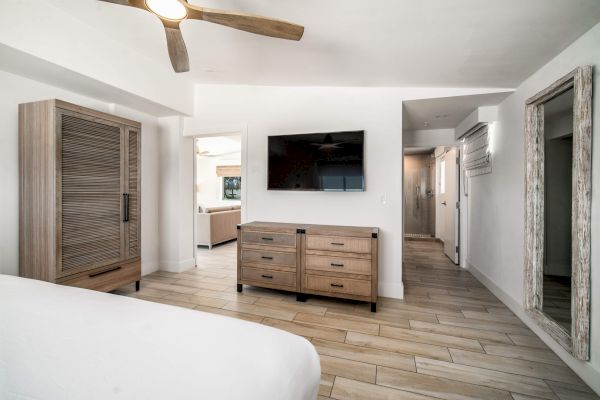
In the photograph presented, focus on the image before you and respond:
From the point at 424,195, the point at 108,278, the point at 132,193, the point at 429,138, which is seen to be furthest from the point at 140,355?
the point at 424,195

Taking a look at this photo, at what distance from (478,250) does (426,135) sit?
6.42 feet

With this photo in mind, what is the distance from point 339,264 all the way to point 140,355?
6.99 ft

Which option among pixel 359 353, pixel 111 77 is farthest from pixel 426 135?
pixel 111 77

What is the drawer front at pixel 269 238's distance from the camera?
2.80 m

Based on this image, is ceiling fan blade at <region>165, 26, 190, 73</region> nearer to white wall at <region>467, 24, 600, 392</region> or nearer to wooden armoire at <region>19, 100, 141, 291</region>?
wooden armoire at <region>19, 100, 141, 291</region>

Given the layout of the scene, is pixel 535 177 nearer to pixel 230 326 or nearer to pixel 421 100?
pixel 421 100

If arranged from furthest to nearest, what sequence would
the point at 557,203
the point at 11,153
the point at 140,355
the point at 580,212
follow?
1. the point at 557,203
2. the point at 11,153
3. the point at 580,212
4. the point at 140,355

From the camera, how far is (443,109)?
125 inches

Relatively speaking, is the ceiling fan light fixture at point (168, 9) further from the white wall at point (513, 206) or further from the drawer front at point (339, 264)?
the white wall at point (513, 206)

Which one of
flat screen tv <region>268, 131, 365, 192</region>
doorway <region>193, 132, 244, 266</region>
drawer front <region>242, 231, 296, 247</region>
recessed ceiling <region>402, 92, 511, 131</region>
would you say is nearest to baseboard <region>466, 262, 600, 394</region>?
flat screen tv <region>268, 131, 365, 192</region>

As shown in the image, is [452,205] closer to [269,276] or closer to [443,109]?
[443,109]

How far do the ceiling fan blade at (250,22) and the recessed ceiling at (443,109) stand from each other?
189cm

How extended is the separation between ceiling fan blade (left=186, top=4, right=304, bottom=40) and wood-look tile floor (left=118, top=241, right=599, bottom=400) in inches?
83.3

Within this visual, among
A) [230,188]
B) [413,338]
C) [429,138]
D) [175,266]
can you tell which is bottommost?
[413,338]
